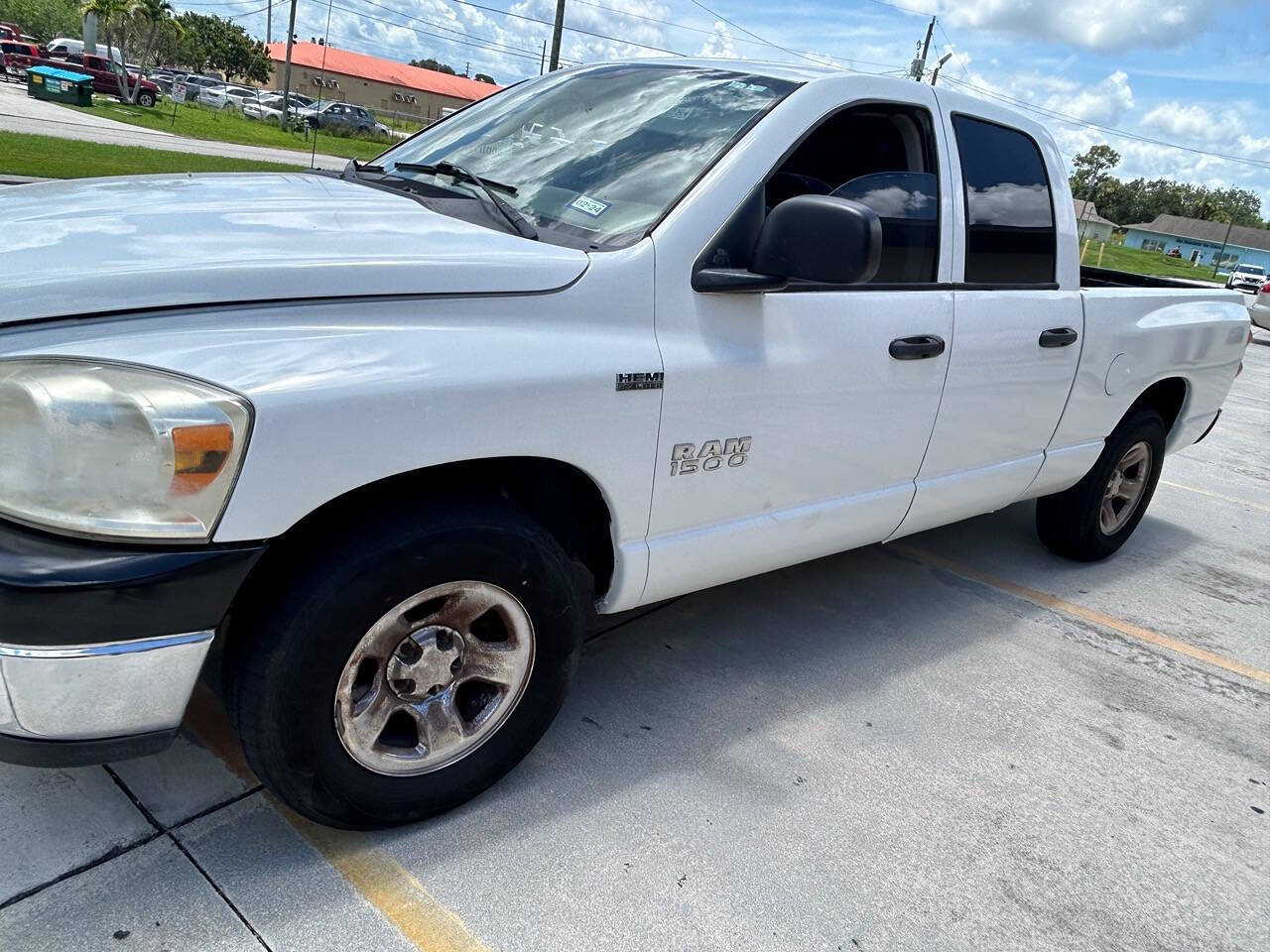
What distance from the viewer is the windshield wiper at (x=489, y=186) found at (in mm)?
2656

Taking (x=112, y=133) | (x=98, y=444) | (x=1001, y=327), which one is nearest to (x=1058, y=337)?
(x=1001, y=327)

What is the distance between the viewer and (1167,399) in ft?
16.5

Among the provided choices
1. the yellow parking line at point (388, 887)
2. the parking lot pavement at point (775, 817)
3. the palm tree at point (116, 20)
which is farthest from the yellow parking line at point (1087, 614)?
the palm tree at point (116, 20)

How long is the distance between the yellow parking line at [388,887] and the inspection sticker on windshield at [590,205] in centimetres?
168

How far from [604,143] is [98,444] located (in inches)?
66.9

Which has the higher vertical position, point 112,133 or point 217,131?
point 217,131

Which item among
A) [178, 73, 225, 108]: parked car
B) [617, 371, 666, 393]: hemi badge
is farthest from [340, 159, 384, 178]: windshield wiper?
[178, 73, 225, 108]: parked car

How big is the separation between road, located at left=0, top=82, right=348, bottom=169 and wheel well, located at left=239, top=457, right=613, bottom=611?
58.6 feet

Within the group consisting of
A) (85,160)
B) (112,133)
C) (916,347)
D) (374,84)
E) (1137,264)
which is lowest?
(916,347)

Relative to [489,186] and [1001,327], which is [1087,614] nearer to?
[1001,327]

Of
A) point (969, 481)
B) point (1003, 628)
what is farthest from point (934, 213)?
point (1003, 628)

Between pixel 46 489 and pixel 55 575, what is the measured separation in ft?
0.53

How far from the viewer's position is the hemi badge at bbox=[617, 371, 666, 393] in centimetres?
248

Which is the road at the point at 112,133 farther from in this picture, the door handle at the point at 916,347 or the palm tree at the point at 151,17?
the door handle at the point at 916,347
